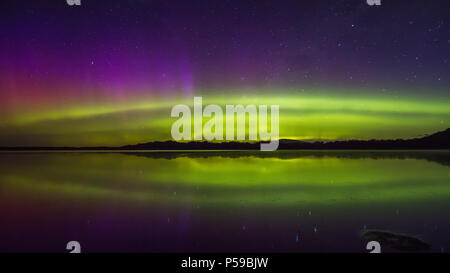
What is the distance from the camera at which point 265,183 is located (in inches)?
496

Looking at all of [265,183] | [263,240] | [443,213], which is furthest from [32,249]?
[443,213]

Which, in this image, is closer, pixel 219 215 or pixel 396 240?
pixel 396 240

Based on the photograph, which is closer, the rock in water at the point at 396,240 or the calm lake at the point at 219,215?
the rock in water at the point at 396,240

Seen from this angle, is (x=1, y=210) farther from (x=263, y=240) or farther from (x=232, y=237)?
(x=263, y=240)

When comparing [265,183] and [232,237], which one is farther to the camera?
[265,183]

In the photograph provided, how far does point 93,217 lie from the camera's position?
7.80 m

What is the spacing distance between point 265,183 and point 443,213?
6283mm

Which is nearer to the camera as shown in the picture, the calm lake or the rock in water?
the rock in water

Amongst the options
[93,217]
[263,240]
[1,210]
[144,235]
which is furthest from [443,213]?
[1,210]

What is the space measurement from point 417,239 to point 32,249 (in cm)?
751
